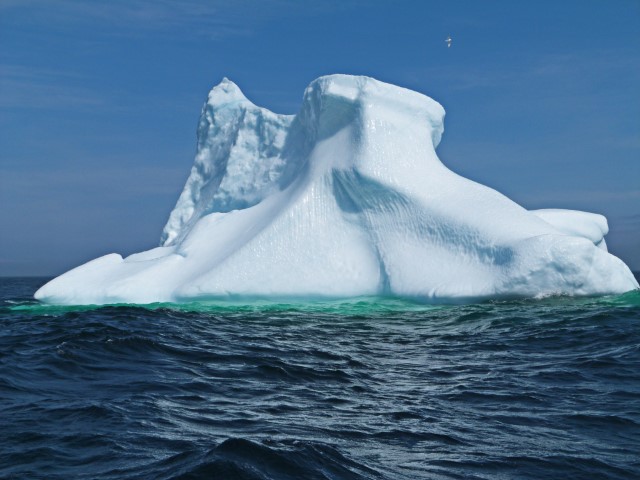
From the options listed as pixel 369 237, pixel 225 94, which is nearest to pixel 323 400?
pixel 369 237

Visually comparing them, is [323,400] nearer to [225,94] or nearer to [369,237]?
[369,237]

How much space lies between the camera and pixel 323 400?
6.21 metres

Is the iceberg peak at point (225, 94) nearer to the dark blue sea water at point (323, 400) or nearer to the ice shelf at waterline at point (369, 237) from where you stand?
the ice shelf at waterline at point (369, 237)

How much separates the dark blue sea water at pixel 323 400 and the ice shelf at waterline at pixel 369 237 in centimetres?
276

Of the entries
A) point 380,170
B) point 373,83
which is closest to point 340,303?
point 380,170

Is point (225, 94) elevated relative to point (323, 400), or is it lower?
elevated

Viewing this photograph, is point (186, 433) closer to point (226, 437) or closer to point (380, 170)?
point (226, 437)

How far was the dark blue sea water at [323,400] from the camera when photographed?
4457 millimetres

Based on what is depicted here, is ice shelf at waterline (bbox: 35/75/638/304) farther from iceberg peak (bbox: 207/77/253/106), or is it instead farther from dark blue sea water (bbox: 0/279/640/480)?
iceberg peak (bbox: 207/77/253/106)

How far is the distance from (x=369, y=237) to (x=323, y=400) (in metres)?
9.99

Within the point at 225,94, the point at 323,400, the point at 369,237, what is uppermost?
the point at 225,94

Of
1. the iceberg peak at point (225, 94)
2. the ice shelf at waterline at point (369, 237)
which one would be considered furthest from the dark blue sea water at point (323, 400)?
the iceberg peak at point (225, 94)

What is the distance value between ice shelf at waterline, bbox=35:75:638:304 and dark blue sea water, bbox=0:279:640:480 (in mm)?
2757

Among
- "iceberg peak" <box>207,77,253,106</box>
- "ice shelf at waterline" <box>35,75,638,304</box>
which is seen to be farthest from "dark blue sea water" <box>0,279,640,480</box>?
"iceberg peak" <box>207,77,253,106</box>
